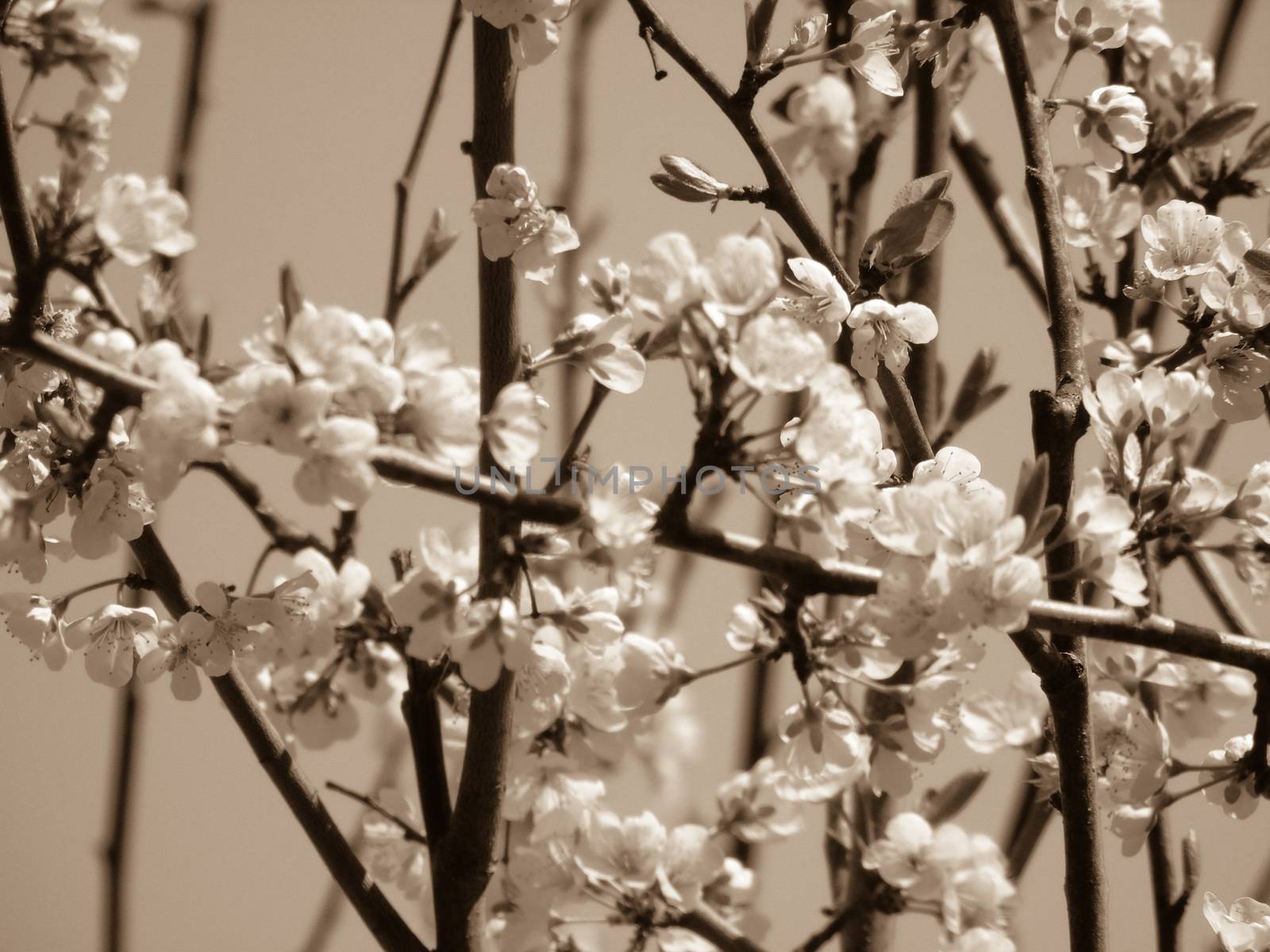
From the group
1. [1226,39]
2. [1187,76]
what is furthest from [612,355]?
[1226,39]

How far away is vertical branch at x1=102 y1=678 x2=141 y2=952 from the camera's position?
3.92 ft

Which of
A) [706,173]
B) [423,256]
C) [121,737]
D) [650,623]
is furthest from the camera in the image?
[650,623]

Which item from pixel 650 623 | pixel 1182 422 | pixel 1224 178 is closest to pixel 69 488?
pixel 1182 422

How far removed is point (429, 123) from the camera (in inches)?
46.3

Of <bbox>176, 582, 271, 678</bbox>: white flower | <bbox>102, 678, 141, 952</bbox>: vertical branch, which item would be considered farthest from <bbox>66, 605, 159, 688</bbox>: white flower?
<bbox>102, 678, 141, 952</bbox>: vertical branch

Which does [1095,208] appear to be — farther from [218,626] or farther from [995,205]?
[218,626]

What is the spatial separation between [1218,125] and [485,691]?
89 centimetres

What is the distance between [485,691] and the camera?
2.65 ft

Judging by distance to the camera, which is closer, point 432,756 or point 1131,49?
point 432,756

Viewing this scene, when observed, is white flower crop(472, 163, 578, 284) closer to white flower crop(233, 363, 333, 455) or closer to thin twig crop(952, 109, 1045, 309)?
white flower crop(233, 363, 333, 455)

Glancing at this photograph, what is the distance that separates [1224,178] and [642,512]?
0.89 meters

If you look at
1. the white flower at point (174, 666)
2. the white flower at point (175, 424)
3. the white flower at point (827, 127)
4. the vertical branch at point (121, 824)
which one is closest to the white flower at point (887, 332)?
the white flower at point (175, 424)

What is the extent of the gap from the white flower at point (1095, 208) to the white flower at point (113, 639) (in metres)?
0.94

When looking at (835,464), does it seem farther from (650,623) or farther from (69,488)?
(650,623)
